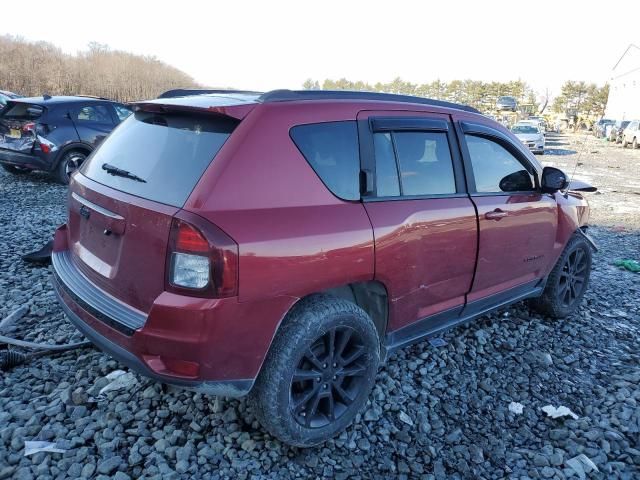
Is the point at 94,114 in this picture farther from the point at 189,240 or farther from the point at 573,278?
the point at 573,278

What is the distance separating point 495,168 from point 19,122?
8.59 metres

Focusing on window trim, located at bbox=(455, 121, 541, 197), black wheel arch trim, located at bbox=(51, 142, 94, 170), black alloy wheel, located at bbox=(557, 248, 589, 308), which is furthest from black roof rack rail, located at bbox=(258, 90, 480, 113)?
black wheel arch trim, located at bbox=(51, 142, 94, 170)

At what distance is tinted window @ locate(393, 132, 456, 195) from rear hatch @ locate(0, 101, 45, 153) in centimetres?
802

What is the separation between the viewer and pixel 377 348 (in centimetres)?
275

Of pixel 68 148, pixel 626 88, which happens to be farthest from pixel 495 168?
pixel 626 88

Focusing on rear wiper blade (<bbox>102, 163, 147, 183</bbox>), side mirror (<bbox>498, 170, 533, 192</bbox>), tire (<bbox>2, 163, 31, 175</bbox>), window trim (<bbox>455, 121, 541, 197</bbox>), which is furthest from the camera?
tire (<bbox>2, 163, 31, 175</bbox>)

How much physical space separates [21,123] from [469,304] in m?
8.67

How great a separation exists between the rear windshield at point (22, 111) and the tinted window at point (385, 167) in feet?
26.6

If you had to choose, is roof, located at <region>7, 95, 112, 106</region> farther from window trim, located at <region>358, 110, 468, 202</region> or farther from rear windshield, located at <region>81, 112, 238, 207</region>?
window trim, located at <region>358, 110, 468, 202</region>

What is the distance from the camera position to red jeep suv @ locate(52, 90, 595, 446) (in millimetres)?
2115

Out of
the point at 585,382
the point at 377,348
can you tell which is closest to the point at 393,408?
the point at 377,348

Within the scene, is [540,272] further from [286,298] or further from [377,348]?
[286,298]

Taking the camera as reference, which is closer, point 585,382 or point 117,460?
point 117,460

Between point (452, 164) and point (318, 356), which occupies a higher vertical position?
point (452, 164)
